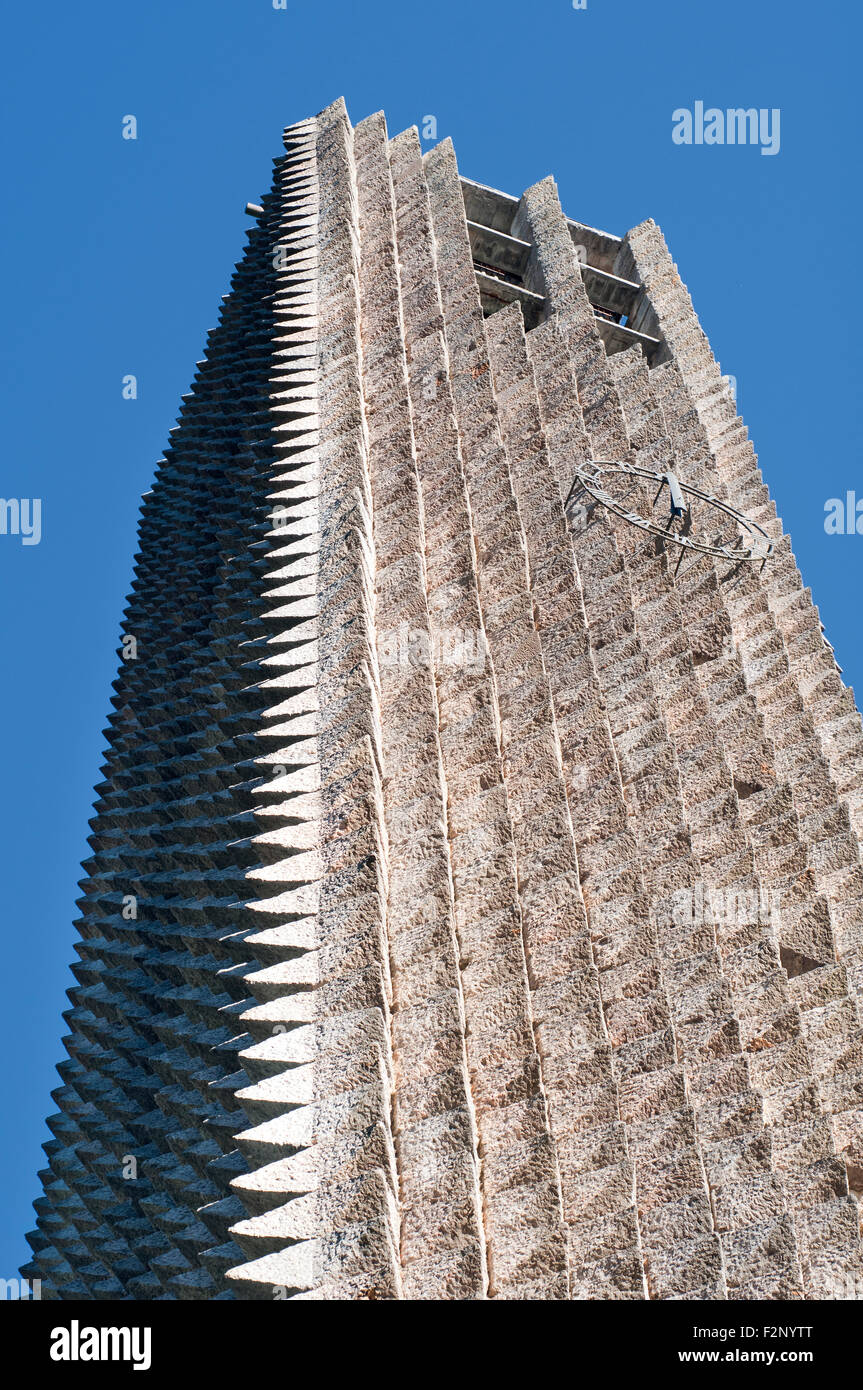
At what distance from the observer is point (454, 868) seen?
8.17m

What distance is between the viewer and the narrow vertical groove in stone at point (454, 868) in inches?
256

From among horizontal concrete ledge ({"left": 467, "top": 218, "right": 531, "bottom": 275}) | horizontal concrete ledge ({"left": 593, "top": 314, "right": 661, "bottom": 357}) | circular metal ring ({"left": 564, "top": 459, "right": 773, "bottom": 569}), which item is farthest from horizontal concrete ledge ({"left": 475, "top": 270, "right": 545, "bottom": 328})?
circular metal ring ({"left": 564, "top": 459, "right": 773, "bottom": 569})

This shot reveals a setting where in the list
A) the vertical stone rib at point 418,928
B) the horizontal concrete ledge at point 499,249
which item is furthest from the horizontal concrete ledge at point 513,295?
the vertical stone rib at point 418,928

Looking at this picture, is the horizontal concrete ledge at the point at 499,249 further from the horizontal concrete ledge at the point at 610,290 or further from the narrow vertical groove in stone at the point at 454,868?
the narrow vertical groove in stone at the point at 454,868

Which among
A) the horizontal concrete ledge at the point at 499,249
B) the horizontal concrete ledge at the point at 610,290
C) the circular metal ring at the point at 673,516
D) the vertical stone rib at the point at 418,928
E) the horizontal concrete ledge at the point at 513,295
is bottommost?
the vertical stone rib at the point at 418,928

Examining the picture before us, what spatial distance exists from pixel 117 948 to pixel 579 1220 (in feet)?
29.2

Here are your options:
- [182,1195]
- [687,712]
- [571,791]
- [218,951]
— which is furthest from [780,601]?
[182,1195]

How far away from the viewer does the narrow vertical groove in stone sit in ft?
21.4

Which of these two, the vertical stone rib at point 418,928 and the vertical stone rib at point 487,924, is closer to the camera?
the vertical stone rib at point 418,928

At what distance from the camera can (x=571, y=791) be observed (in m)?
10.0

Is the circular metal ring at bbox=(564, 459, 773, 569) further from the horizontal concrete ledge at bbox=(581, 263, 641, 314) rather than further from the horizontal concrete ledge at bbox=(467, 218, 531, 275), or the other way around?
the horizontal concrete ledge at bbox=(581, 263, 641, 314)

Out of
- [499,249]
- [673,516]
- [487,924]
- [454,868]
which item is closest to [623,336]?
[499,249]
